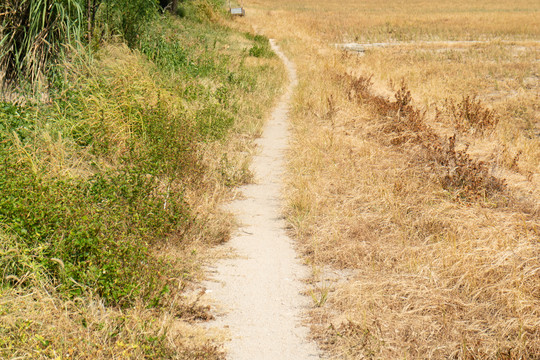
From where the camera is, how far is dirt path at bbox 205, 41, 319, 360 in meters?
3.64

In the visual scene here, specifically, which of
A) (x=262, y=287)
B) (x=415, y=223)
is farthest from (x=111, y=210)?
(x=415, y=223)

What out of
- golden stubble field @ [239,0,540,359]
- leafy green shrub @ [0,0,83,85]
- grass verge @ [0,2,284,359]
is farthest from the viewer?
leafy green shrub @ [0,0,83,85]

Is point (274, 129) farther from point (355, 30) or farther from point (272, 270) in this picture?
point (355, 30)

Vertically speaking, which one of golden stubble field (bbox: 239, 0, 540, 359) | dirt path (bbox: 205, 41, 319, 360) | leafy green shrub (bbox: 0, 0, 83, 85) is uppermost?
leafy green shrub (bbox: 0, 0, 83, 85)

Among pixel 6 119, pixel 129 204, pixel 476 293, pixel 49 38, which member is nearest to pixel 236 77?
pixel 49 38

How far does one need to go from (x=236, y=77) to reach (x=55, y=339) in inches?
400

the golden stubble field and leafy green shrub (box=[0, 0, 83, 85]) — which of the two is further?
leafy green shrub (box=[0, 0, 83, 85])

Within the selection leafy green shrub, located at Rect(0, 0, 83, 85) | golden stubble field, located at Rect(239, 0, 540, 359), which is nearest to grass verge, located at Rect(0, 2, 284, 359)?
leafy green shrub, located at Rect(0, 0, 83, 85)

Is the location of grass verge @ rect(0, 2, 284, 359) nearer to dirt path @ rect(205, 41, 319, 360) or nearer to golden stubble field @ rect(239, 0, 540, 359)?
dirt path @ rect(205, 41, 319, 360)

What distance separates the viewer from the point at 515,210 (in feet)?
18.0

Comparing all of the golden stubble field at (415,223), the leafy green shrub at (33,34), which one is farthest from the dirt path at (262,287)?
the leafy green shrub at (33,34)

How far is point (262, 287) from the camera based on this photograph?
445 cm

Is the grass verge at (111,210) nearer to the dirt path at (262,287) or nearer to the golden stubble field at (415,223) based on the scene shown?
the dirt path at (262,287)

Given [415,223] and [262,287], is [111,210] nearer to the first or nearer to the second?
[262,287]
